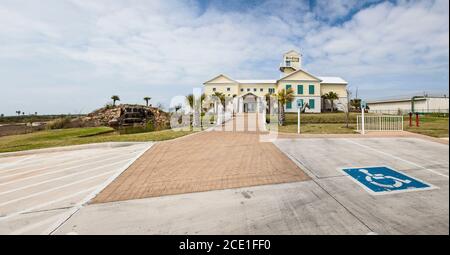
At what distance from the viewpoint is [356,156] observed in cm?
722

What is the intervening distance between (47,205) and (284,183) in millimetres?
4703

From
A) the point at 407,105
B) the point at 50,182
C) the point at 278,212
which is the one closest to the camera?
the point at 278,212

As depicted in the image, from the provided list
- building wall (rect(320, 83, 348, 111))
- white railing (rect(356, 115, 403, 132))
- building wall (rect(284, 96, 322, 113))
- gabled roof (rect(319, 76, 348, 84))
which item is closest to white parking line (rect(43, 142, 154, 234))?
white railing (rect(356, 115, 403, 132))

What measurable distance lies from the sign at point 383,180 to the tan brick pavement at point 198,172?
3.92 feet

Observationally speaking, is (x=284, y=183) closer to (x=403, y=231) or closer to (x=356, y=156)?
(x=403, y=231)

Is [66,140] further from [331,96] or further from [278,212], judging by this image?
[331,96]

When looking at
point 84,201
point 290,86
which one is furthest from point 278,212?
point 290,86

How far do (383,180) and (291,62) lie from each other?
41.6m

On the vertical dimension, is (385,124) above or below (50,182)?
above

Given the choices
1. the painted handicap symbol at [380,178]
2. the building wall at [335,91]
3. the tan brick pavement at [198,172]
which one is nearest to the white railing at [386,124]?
the tan brick pavement at [198,172]

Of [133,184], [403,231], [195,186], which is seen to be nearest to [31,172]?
[133,184]

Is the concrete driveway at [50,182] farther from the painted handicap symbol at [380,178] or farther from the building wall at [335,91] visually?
the building wall at [335,91]

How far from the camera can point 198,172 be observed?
19.6 feet
